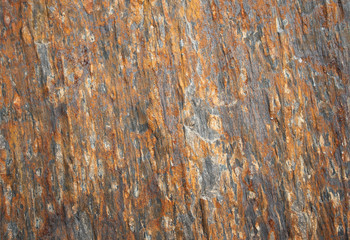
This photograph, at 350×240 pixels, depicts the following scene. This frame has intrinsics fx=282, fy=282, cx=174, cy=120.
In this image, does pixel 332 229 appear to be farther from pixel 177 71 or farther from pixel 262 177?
pixel 177 71

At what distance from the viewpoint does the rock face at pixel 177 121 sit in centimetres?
145

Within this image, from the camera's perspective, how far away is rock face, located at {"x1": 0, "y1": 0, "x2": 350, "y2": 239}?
145 centimetres

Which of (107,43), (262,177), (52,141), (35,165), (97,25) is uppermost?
(97,25)

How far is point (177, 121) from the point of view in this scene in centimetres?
147

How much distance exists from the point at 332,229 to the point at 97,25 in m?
1.61

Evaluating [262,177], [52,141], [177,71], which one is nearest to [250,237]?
[262,177]

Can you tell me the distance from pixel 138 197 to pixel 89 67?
0.73m

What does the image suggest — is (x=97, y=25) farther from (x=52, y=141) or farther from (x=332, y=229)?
(x=332, y=229)

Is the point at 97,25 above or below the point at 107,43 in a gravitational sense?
above

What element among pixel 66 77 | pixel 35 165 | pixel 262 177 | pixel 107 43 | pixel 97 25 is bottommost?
pixel 262 177

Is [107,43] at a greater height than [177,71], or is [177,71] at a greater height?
[107,43]

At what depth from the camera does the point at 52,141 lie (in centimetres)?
149

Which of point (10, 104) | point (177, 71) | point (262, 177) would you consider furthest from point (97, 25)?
point (262, 177)

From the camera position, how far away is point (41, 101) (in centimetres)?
149
